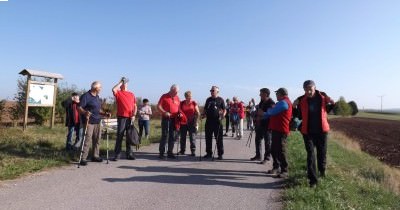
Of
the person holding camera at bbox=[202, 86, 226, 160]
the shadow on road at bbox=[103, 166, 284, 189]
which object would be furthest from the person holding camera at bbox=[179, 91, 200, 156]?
the shadow on road at bbox=[103, 166, 284, 189]

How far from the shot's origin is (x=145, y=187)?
7.20 meters

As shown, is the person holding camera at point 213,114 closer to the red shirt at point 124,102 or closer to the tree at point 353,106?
the red shirt at point 124,102

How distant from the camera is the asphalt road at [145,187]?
609 cm

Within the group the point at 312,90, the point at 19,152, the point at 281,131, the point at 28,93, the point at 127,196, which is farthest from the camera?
the point at 28,93

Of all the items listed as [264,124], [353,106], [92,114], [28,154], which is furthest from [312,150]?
[353,106]

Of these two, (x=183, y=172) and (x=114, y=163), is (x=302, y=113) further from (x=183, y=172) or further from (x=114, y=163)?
(x=114, y=163)

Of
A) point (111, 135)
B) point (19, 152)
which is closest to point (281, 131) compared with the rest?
point (19, 152)

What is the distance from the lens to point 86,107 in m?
9.52

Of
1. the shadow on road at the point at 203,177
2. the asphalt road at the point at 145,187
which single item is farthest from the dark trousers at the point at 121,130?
the shadow on road at the point at 203,177

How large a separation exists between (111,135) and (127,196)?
1009 centimetres

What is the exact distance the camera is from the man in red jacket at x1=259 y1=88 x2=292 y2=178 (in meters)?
8.44

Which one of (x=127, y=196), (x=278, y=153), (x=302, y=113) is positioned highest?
(x=302, y=113)

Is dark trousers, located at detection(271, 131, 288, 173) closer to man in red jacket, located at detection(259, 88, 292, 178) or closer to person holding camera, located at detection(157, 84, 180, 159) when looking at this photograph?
man in red jacket, located at detection(259, 88, 292, 178)

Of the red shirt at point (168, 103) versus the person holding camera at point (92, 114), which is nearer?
the person holding camera at point (92, 114)
